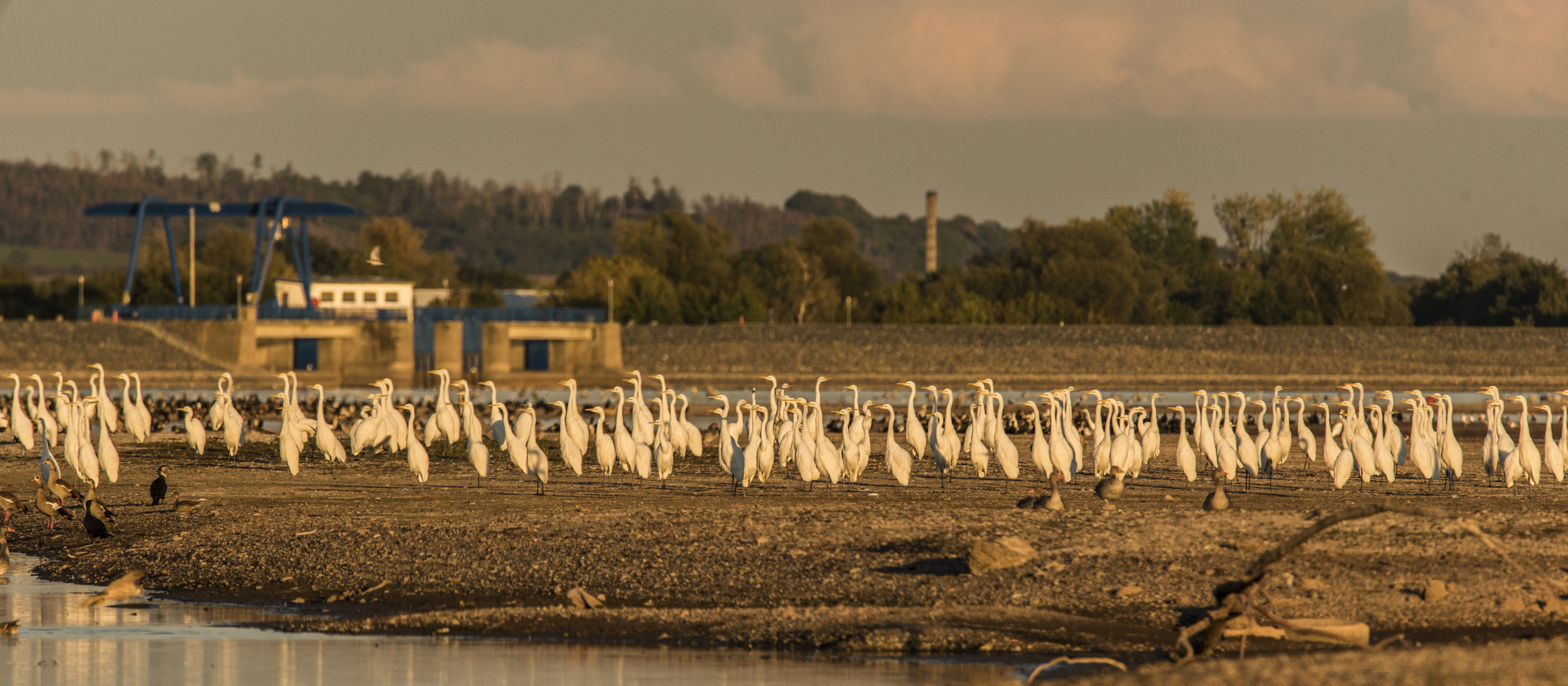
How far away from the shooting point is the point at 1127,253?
117 metres

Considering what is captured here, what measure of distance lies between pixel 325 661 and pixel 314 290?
81.9m

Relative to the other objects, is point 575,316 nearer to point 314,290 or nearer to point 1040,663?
point 314,290

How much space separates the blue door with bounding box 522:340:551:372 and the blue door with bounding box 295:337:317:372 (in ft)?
37.1

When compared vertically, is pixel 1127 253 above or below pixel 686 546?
above

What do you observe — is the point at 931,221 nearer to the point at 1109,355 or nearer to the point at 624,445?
the point at 1109,355

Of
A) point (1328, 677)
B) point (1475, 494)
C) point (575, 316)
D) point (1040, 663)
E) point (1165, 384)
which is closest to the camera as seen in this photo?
point (1328, 677)

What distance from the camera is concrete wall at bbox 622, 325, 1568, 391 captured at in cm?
8325

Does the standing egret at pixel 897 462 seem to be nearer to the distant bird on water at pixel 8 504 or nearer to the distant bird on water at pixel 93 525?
the distant bird on water at pixel 93 525

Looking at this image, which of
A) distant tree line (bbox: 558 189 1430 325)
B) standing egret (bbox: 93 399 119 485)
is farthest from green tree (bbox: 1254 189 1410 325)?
standing egret (bbox: 93 399 119 485)

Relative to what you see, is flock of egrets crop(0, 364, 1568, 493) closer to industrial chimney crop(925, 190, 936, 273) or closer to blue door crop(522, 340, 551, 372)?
blue door crop(522, 340, 551, 372)

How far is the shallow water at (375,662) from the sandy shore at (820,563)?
1.61ft

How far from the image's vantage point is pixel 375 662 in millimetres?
14258

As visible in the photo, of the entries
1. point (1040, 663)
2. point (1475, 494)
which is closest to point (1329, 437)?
point (1475, 494)

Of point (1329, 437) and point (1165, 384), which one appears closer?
point (1329, 437)
